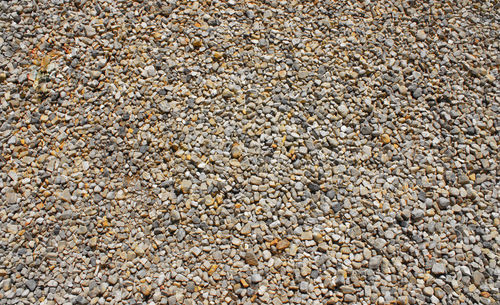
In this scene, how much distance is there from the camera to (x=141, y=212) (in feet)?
13.8

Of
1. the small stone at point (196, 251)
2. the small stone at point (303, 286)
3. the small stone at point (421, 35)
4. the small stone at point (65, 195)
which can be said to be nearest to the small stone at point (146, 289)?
the small stone at point (196, 251)

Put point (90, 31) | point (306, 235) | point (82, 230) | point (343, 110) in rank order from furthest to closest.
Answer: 1. point (90, 31)
2. point (343, 110)
3. point (82, 230)
4. point (306, 235)

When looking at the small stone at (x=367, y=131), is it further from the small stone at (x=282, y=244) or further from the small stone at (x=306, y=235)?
the small stone at (x=282, y=244)

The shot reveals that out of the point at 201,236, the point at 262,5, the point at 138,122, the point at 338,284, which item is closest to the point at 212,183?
the point at 201,236

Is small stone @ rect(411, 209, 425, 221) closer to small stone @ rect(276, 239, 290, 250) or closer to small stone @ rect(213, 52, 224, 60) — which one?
small stone @ rect(276, 239, 290, 250)

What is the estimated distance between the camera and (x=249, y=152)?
4.37m

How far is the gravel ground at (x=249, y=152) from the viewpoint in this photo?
3920mm

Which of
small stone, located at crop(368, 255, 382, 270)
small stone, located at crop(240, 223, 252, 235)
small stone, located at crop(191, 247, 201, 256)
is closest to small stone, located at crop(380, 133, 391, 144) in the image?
small stone, located at crop(368, 255, 382, 270)

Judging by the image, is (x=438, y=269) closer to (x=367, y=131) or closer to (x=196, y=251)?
(x=367, y=131)

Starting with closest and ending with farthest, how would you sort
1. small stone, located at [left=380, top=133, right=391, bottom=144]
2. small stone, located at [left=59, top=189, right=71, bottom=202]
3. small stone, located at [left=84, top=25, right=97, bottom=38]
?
small stone, located at [left=59, top=189, right=71, bottom=202], small stone, located at [left=380, top=133, right=391, bottom=144], small stone, located at [left=84, top=25, right=97, bottom=38]

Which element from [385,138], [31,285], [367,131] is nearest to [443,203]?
[385,138]

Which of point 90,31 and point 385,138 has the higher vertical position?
point 90,31

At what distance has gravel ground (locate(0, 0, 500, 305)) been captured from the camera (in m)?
3.92

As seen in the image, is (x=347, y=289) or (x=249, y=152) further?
(x=249, y=152)
